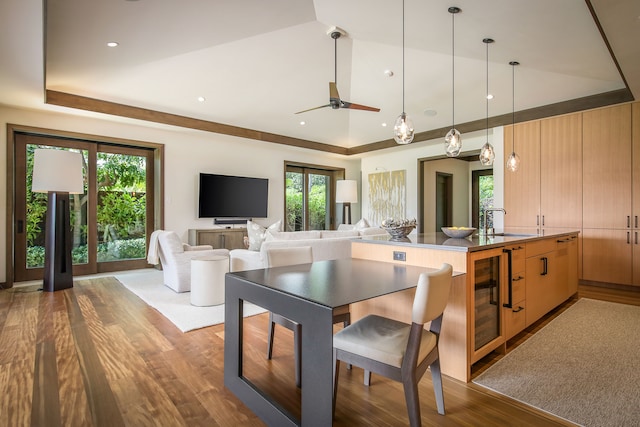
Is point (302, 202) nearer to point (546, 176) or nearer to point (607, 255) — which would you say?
point (546, 176)

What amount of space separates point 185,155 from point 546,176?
20.2 ft

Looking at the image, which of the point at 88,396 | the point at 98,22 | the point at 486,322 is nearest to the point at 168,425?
the point at 88,396

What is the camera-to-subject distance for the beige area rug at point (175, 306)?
3199mm

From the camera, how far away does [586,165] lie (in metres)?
4.73

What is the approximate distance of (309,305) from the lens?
1.40 m

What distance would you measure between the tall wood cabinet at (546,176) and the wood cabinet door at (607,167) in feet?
0.31

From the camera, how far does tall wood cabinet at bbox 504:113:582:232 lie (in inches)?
191

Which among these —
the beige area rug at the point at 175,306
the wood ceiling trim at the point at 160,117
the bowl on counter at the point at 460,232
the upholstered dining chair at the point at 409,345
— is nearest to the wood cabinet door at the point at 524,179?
the bowl on counter at the point at 460,232

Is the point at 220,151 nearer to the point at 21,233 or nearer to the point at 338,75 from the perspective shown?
the point at 338,75

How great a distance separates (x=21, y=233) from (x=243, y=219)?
3.47 m

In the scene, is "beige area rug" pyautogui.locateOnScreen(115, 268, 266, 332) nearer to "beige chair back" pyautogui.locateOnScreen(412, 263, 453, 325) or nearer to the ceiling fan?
"beige chair back" pyautogui.locateOnScreen(412, 263, 453, 325)

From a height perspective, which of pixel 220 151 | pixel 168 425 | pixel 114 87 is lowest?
pixel 168 425

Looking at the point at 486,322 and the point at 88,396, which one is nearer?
the point at 88,396

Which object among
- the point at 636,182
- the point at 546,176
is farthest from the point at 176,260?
the point at 636,182
